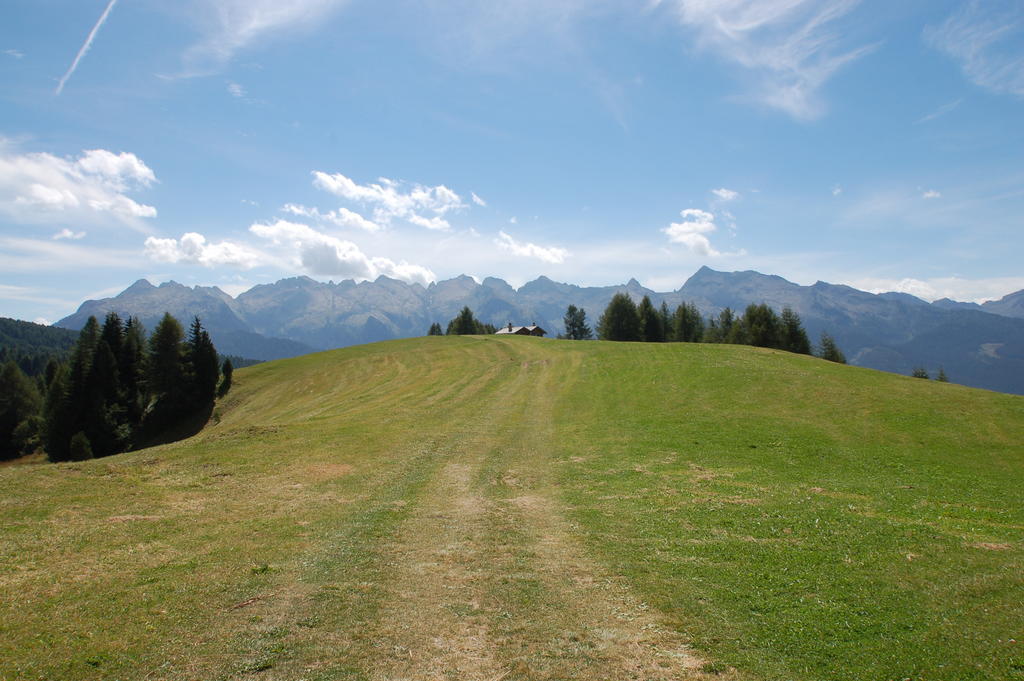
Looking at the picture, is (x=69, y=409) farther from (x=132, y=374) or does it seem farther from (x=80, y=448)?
(x=80, y=448)

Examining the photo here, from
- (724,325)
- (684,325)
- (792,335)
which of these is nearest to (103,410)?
(684,325)

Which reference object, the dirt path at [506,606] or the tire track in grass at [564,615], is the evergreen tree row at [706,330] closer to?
the dirt path at [506,606]

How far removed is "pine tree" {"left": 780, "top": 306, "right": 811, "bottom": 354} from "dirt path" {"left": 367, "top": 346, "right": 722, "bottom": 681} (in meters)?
106

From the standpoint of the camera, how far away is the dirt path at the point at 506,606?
335 inches

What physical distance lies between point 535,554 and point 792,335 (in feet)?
374

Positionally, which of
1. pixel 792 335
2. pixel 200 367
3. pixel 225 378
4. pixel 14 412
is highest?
pixel 792 335

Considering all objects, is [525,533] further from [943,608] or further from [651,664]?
[943,608]

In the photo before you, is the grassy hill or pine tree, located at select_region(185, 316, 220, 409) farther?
pine tree, located at select_region(185, 316, 220, 409)

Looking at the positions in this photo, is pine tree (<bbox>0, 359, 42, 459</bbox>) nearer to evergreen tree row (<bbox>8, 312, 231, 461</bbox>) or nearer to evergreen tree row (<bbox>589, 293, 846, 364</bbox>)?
evergreen tree row (<bbox>8, 312, 231, 461</bbox>)

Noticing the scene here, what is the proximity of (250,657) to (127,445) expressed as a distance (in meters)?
69.1

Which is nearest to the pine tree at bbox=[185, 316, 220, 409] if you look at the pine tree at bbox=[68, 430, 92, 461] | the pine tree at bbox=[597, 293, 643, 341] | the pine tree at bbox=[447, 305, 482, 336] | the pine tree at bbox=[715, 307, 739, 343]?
the pine tree at bbox=[68, 430, 92, 461]

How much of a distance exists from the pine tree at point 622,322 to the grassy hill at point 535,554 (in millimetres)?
89460

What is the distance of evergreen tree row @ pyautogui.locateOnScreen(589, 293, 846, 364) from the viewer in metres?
109

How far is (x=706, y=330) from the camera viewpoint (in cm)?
14425
